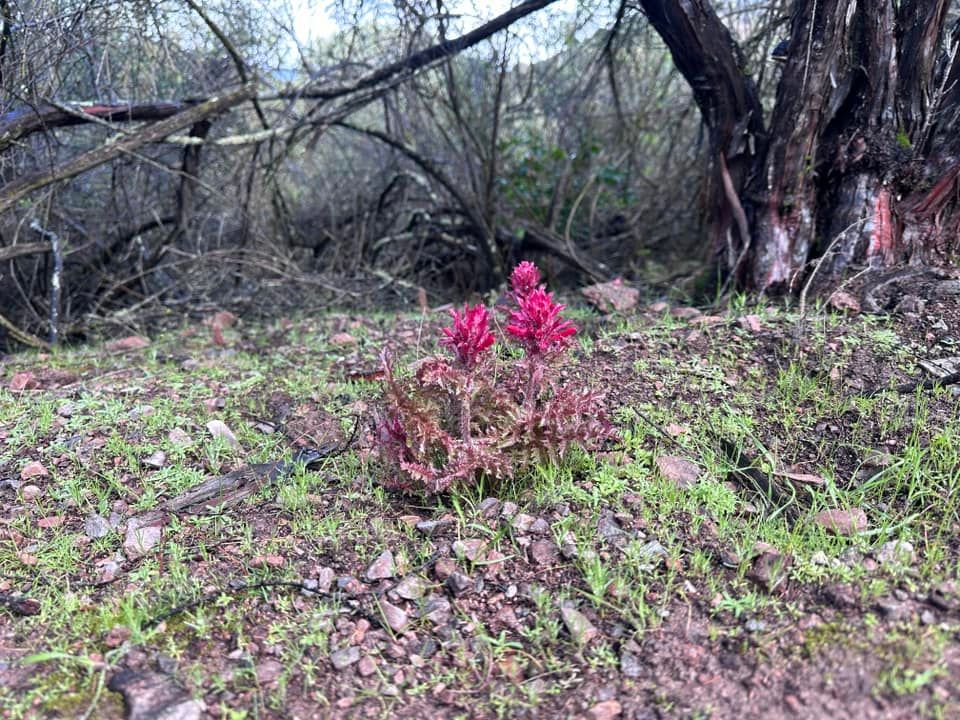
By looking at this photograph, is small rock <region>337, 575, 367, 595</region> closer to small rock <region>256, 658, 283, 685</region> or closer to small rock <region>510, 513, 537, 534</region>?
small rock <region>256, 658, 283, 685</region>

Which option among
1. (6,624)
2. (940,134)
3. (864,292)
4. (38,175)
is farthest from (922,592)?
(38,175)

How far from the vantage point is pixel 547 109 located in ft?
22.8

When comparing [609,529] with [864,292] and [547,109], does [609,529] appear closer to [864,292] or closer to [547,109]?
[864,292]

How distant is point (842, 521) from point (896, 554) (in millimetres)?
216

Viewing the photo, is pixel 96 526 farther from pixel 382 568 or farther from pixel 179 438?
pixel 382 568

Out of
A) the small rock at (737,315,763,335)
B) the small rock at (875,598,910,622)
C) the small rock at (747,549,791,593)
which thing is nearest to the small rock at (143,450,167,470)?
the small rock at (747,549,791,593)

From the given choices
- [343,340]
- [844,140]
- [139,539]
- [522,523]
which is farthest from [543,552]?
[844,140]

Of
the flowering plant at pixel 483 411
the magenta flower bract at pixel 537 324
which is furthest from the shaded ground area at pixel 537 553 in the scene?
the magenta flower bract at pixel 537 324

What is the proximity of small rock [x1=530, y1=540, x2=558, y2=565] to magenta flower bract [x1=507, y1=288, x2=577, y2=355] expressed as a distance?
0.62m

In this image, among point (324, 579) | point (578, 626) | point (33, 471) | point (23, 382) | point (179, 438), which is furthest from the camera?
point (23, 382)

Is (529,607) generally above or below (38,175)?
below

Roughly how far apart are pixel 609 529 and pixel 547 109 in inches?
204

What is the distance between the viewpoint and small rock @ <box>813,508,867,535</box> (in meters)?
2.51

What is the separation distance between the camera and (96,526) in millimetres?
2787
